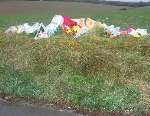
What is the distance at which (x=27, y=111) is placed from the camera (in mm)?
7480

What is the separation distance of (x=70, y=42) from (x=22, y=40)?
95cm

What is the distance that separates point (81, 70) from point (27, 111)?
136cm

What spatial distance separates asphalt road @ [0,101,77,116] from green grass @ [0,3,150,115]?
34 centimetres

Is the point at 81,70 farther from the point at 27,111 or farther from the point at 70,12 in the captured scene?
the point at 70,12

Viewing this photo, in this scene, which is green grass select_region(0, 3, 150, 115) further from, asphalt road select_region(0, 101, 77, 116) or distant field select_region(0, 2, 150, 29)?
distant field select_region(0, 2, 150, 29)

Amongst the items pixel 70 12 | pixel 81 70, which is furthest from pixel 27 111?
pixel 70 12

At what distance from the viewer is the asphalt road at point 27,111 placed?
24.2 ft

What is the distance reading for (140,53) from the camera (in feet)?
29.1

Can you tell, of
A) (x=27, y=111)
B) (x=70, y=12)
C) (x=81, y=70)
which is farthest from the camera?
(x=70, y=12)

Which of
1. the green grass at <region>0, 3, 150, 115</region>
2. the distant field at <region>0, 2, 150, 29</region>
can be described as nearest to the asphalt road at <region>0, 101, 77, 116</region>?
the green grass at <region>0, 3, 150, 115</region>

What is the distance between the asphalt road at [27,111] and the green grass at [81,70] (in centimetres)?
34

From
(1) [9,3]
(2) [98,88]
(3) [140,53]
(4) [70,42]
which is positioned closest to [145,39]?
(3) [140,53]

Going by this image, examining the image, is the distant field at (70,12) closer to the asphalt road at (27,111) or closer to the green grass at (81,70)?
the green grass at (81,70)

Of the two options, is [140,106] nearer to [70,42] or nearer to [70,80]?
[70,80]
